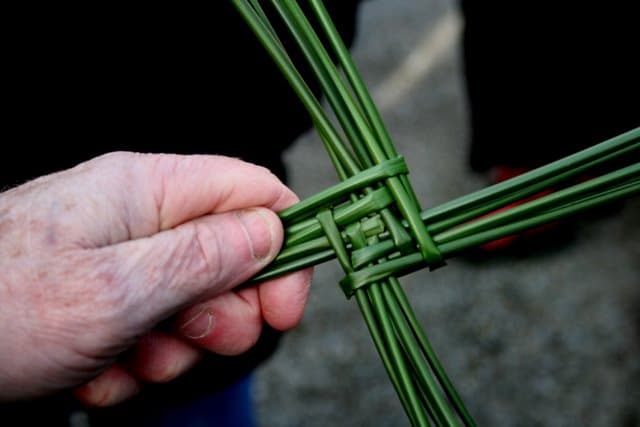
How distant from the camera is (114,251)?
43 cm

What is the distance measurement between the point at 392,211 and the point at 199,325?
19 cm

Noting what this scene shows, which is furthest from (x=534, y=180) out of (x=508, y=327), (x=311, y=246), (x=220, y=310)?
(x=508, y=327)

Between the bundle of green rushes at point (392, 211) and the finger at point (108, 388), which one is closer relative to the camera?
the bundle of green rushes at point (392, 211)

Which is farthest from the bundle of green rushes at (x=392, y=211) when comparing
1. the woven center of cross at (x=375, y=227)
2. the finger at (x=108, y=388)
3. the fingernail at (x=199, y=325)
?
the finger at (x=108, y=388)

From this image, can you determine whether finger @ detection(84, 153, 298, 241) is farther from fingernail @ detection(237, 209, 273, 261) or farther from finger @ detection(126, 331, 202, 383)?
finger @ detection(126, 331, 202, 383)

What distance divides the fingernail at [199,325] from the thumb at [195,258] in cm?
4

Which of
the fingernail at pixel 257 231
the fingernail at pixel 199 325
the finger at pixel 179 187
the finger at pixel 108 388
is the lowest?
the finger at pixel 108 388

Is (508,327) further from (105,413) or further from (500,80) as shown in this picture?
(105,413)

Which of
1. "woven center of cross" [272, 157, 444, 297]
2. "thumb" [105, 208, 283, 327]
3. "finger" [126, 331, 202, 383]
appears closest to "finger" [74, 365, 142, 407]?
"finger" [126, 331, 202, 383]

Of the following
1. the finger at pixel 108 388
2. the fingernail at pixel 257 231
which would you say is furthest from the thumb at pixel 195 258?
the finger at pixel 108 388

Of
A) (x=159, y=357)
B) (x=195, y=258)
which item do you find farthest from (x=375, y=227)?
(x=159, y=357)

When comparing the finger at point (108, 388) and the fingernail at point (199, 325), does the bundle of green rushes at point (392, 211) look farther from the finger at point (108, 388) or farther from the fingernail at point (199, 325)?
the finger at point (108, 388)

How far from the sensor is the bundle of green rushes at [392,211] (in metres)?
0.42

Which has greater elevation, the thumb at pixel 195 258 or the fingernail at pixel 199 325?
the thumb at pixel 195 258
